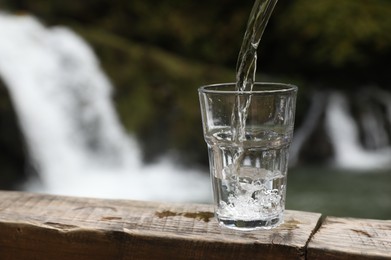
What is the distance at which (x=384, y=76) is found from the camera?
745 cm

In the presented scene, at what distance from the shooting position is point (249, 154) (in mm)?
1221

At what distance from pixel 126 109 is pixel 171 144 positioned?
0.50m

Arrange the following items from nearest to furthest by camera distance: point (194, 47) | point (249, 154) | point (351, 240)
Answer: point (351, 240) → point (249, 154) → point (194, 47)

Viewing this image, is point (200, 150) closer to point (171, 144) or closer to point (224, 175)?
point (171, 144)

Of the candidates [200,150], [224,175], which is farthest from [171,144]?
[224,175]

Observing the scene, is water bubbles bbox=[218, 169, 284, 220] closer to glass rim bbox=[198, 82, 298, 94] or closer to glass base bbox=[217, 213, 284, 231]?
glass base bbox=[217, 213, 284, 231]

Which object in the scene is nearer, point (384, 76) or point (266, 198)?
point (266, 198)

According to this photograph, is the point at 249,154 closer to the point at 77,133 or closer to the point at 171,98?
the point at 77,133

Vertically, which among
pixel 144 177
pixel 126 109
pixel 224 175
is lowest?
pixel 144 177

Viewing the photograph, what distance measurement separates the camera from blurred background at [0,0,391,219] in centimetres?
552

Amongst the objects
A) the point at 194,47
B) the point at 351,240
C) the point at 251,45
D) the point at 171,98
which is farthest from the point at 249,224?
the point at 194,47

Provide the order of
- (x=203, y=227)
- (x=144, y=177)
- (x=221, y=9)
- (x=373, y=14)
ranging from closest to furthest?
1. (x=203, y=227)
2. (x=144, y=177)
3. (x=373, y=14)
4. (x=221, y=9)

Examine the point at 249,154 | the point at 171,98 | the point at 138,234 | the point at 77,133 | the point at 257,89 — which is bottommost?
the point at 77,133

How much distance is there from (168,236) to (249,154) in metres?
0.21
